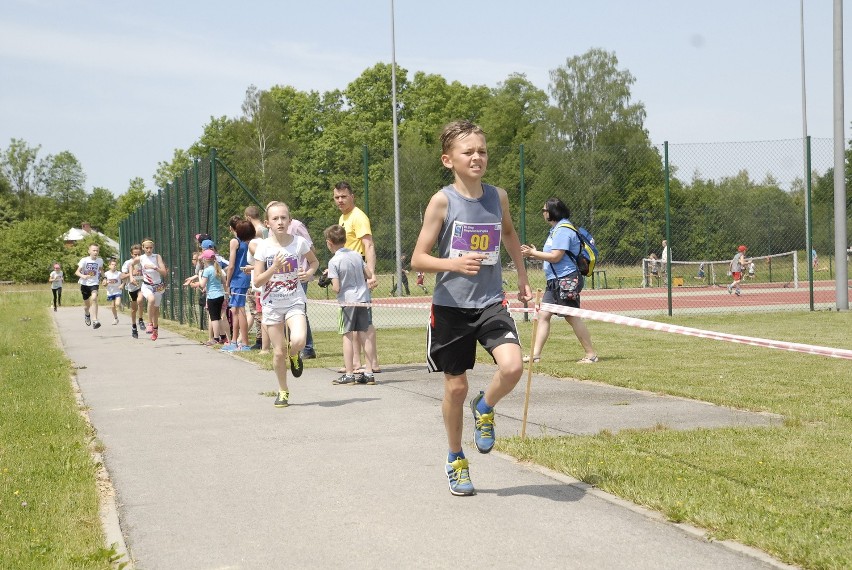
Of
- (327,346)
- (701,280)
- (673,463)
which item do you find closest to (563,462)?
(673,463)

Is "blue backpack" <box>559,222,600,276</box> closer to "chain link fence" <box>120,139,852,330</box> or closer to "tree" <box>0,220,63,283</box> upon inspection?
"chain link fence" <box>120,139,852,330</box>

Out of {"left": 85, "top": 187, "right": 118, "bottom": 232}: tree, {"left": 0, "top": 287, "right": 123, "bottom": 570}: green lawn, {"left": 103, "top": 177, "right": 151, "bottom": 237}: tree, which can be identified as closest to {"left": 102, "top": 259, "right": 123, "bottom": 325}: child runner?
{"left": 0, "top": 287, "right": 123, "bottom": 570}: green lawn

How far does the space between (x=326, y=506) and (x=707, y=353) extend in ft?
28.2

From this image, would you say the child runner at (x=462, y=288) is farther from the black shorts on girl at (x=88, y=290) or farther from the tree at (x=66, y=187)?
the tree at (x=66, y=187)

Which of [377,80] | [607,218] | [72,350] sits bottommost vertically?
[72,350]

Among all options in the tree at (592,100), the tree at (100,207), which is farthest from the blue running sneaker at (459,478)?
the tree at (100,207)

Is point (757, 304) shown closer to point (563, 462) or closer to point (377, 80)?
point (563, 462)

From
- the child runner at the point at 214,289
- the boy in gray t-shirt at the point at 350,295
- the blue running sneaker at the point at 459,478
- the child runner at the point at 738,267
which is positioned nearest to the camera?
the blue running sneaker at the point at 459,478

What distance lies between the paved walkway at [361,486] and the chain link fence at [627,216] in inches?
379

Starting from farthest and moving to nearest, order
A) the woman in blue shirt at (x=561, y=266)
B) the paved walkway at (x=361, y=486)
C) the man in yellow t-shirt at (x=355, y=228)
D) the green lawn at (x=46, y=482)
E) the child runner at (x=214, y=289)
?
1. the child runner at (x=214, y=289)
2. the woman in blue shirt at (x=561, y=266)
3. the man in yellow t-shirt at (x=355, y=228)
4. the green lawn at (x=46, y=482)
5. the paved walkway at (x=361, y=486)

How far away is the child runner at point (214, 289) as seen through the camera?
54.2 feet

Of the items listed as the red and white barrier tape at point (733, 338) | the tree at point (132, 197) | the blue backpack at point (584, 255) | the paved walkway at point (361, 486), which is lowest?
the paved walkway at point (361, 486)

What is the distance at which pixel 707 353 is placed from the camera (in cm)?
1305

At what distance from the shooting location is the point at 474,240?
556cm
